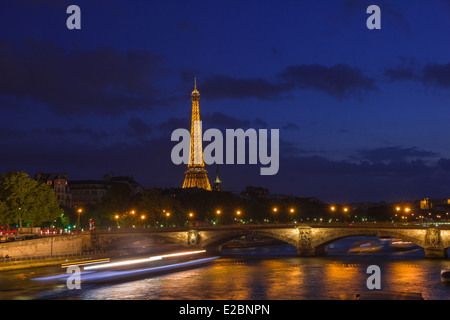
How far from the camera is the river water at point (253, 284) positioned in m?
40.8

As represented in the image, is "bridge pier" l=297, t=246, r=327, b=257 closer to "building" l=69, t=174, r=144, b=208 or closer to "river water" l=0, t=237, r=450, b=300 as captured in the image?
"river water" l=0, t=237, r=450, b=300

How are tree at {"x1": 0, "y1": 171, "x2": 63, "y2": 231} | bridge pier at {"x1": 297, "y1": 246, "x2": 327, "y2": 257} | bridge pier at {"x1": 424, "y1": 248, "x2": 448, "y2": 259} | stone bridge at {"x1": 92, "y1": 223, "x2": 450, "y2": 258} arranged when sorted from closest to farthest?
1. bridge pier at {"x1": 424, "y1": 248, "x2": 448, "y2": 259}
2. stone bridge at {"x1": 92, "y1": 223, "x2": 450, "y2": 258}
3. bridge pier at {"x1": 297, "y1": 246, "x2": 327, "y2": 257}
4. tree at {"x1": 0, "y1": 171, "x2": 63, "y2": 231}

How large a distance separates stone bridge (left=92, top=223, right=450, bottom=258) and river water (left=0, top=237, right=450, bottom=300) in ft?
16.6

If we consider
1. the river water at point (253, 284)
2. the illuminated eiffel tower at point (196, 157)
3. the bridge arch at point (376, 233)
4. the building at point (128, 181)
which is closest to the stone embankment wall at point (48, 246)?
the river water at point (253, 284)

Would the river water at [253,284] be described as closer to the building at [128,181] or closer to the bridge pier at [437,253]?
the bridge pier at [437,253]

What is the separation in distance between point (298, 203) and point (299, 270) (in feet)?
320

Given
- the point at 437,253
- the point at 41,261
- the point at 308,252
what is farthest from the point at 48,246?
the point at 437,253

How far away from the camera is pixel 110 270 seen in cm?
5703

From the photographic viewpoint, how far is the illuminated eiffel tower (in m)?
147

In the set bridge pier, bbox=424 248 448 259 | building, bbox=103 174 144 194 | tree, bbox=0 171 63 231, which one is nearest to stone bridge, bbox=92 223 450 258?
bridge pier, bbox=424 248 448 259

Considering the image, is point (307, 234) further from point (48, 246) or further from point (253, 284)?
point (48, 246)

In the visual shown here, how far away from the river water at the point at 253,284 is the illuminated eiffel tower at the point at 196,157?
3515 inches
